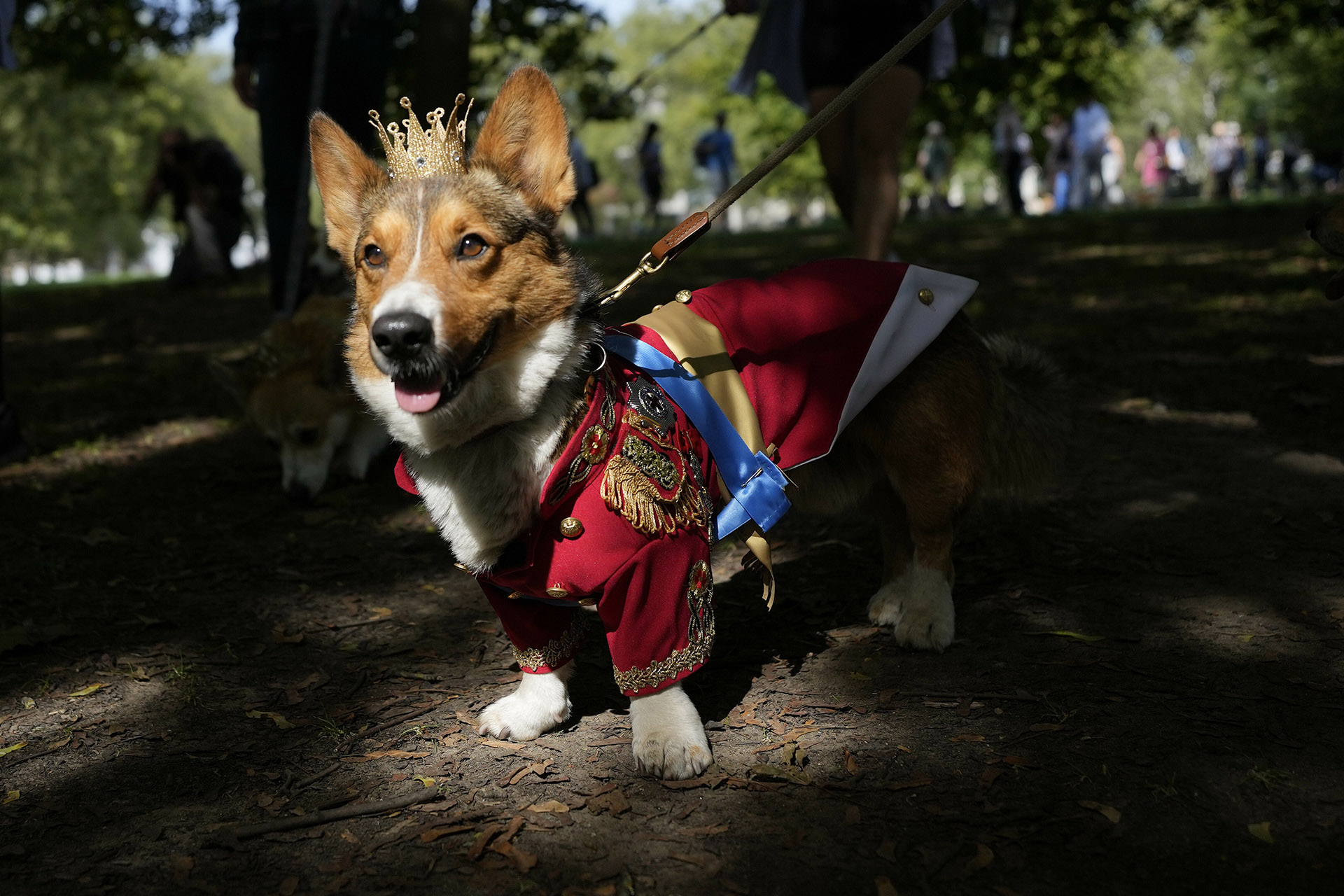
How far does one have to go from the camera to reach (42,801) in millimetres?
2660

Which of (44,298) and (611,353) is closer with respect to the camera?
(611,353)

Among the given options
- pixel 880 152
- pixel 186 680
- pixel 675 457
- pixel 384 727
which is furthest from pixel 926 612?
pixel 880 152

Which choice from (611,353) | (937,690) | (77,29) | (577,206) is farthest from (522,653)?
(577,206)

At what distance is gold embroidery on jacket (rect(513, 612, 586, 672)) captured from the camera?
9.60 feet

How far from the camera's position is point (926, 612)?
3.32 m

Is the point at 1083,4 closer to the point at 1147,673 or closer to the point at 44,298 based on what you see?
the point at 44,298

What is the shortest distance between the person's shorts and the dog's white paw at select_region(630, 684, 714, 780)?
12.9ft

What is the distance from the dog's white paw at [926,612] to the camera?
3299mm

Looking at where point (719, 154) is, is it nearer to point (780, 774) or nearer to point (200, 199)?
point (200, 199)

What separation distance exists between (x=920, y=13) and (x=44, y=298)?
13.5 metres

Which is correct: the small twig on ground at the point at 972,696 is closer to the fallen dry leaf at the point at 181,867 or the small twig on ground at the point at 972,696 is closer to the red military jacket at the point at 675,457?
the red military jacket at the point at 675,457

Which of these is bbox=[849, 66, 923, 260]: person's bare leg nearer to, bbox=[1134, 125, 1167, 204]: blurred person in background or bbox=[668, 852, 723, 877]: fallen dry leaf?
bbox=[668, 852, 723, 877]: fallen dry leaf

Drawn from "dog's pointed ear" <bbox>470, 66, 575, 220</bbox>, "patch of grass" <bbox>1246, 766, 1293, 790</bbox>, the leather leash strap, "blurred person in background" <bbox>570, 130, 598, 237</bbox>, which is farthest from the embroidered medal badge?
"blurred person in background" <bbox>570, 130, 598, 237</bbox>

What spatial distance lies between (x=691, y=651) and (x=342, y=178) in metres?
1.57
